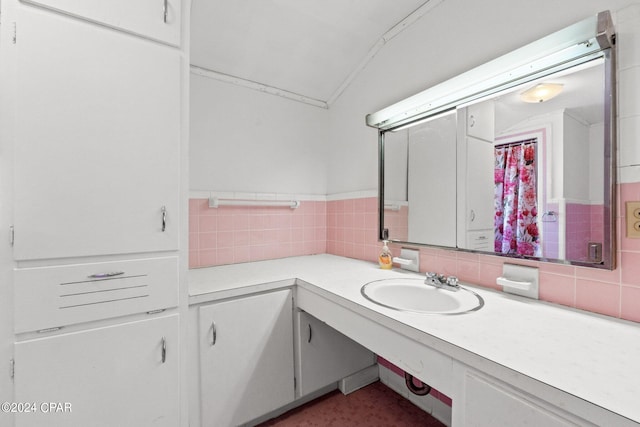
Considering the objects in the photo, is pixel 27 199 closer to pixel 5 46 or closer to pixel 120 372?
pixel 5 46

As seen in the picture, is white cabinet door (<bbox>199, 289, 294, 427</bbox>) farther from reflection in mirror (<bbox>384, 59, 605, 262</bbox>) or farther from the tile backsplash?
reflection in mirror (<bbox>384, 59, 605, 262</bbox>)

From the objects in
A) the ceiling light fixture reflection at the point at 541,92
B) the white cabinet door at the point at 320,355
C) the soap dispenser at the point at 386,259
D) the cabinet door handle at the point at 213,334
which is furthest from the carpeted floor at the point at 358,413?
the ceiling light fixture reflection at the point at 541,92

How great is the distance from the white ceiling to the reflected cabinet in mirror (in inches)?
21.7

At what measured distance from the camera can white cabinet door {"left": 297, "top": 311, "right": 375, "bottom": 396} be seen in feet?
5.08

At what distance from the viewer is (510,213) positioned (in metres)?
1.18

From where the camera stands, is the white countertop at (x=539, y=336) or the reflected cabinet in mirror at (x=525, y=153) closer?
the white countertop at (x=539, y=336)

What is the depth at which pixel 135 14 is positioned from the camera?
42.0 inches

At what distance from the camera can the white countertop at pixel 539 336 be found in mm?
600

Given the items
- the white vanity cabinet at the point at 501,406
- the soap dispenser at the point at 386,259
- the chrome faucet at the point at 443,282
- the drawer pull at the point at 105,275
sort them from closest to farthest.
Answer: the white vanity cabinet at the point at 501,406
the drawer pull at the point at 105,275
the chrome faucet at the point at 443,282
the soap dispenser at the point at 386,259

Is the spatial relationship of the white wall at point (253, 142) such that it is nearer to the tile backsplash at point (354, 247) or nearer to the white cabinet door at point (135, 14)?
the tile backsplash at point (354, 247)

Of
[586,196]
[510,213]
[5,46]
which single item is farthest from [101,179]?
[586,196]

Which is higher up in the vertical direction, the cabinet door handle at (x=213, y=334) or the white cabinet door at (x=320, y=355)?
the cabinet door handle at (x=213, y=334)

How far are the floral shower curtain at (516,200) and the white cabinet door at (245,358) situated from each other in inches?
42.9

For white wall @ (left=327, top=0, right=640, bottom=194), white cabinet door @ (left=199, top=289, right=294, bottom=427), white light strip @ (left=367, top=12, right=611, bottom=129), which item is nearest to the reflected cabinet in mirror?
white light strip @ (left=367, top=12, right=611, bottom=129)
